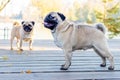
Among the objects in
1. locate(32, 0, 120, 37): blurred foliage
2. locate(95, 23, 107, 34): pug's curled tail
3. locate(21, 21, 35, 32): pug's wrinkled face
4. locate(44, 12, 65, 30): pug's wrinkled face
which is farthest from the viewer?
locate(32, 0, 120, 37): blurred foliage

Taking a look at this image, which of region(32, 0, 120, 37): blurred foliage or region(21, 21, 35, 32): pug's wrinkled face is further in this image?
region(32, 0, 120, 37): blurred foliage

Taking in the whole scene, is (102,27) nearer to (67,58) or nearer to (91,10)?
(67,58)

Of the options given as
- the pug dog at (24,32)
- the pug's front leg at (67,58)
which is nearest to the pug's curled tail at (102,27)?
the pug's front leg at (67,58)

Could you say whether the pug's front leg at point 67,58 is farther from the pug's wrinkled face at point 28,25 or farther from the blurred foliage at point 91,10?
the blurred foliage at point 91,10

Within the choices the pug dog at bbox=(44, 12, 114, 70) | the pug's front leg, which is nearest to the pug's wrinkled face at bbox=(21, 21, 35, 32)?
the pug dog at bbox=(44, 12, 114, 70)

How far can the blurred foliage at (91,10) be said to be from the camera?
20.6m

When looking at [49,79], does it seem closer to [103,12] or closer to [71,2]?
[103,12]

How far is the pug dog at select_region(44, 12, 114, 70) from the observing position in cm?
670

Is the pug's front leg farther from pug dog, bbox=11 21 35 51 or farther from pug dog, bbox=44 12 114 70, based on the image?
pug dog, bbox=11 21 35 51

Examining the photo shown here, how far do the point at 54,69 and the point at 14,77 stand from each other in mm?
1175

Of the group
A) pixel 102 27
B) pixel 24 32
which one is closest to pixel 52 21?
pixel 102 27

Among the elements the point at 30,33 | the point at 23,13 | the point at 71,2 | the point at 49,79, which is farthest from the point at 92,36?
the point at 71,2

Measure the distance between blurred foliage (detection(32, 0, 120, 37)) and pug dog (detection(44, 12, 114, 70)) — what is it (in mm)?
13285

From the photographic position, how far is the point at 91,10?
879 inches
